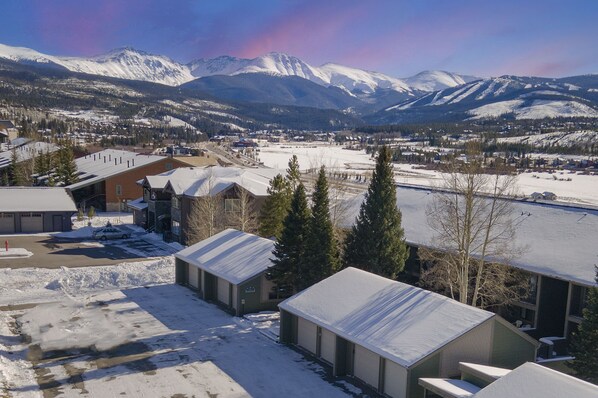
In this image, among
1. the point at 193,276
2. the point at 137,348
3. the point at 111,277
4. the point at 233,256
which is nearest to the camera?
the point at 137,348

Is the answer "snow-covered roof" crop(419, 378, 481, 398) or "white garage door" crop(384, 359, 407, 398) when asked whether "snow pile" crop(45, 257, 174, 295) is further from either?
"snow-covered roof" crop(419, 378, 481, 398)

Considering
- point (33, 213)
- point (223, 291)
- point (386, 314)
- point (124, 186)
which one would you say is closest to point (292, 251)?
point (223, 291)

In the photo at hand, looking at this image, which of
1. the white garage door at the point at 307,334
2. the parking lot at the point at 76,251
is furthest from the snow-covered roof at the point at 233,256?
the parking lot at the point at 76,251

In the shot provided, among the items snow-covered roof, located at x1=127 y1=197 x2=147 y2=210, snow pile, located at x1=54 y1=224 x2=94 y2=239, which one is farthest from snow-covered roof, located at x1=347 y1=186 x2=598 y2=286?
snow-covered roof, located at x1=127 y1=197 x2=147 y2=210

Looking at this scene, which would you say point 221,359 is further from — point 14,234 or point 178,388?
point 14,234

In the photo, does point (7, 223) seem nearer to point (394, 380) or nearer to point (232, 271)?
point (232, 271)

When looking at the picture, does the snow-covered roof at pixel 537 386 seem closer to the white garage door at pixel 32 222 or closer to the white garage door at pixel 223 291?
the white garage door at pixel 223 291
